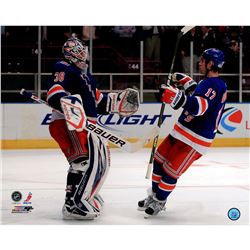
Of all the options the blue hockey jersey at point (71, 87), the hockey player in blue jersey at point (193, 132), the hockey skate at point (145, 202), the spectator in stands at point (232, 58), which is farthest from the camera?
the spectator in stands at point (232, 58)

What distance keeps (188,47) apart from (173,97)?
93 centimetres

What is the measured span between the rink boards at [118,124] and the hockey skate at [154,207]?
32 centimetres

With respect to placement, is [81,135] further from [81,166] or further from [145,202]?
[145,202]

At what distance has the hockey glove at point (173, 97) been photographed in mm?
3320

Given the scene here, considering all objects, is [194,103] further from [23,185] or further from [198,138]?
[23,185]

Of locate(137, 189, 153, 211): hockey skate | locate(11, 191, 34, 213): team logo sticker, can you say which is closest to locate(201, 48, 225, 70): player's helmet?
locate(137, 189, 153, 211): hockey skate

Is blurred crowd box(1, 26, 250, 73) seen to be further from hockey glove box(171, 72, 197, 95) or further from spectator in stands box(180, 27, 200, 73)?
hockey glove box(171, 72, 197, 95)

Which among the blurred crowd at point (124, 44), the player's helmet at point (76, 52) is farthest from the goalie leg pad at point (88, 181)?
the blurred crowd at point (124, 44)

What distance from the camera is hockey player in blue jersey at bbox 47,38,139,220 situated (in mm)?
3367

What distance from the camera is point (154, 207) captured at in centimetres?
350

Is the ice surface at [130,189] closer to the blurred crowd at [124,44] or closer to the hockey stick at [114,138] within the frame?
the hockey stick at [114,138]

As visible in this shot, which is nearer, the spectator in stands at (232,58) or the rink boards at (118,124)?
the rink boards at (118,124)

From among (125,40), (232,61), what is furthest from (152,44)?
(232,61)
